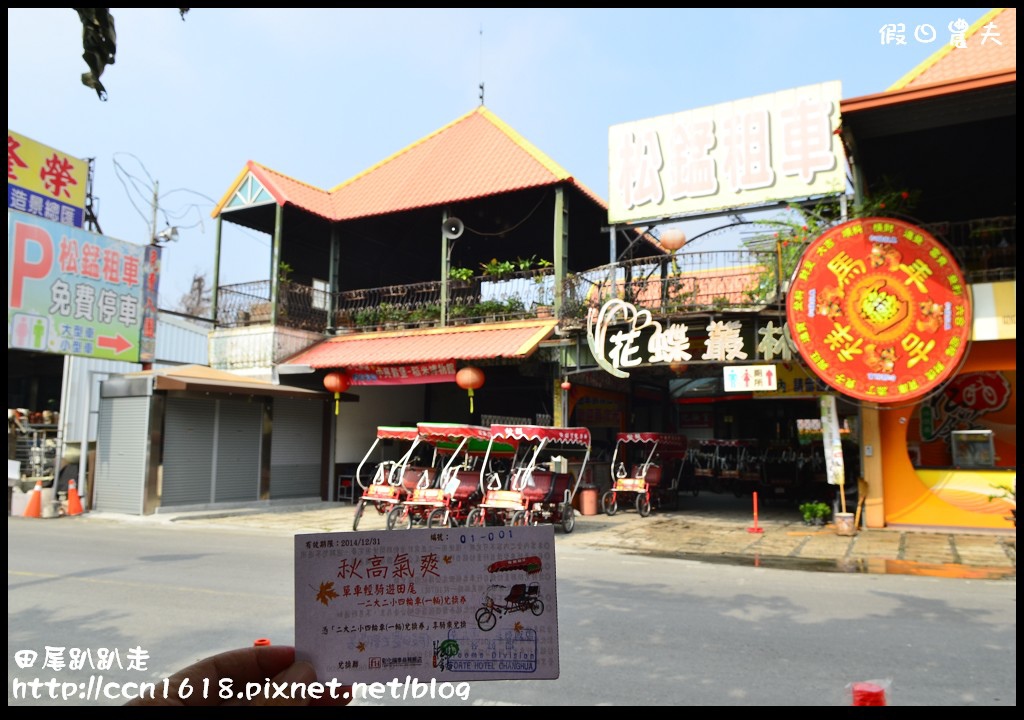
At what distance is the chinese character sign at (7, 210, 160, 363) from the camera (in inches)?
565

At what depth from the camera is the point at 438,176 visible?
19.7m

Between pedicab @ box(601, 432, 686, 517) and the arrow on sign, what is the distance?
11.3 meters

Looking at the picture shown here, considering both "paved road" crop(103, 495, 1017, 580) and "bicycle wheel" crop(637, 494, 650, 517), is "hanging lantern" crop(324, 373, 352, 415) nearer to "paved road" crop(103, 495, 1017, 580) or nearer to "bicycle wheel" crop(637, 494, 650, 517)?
"paved road" crop(103, 495, 1017, 580)

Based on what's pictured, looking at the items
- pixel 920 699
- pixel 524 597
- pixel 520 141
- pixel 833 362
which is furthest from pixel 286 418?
pixel 524 597

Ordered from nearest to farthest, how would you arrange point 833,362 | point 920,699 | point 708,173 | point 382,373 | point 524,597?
point 524,597, point 920,699, point 833,362, point 708,173, point 382,373

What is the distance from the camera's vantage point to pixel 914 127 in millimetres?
12750

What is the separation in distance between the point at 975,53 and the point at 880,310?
18.7ft

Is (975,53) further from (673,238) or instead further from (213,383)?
(213,383)

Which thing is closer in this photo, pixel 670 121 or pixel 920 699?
pixel 920 699

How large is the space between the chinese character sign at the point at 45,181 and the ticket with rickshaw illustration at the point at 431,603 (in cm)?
1755

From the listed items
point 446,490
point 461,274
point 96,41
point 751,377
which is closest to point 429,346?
point 461,274

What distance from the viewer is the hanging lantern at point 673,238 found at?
15.5m

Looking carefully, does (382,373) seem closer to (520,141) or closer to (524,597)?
(520,141)
